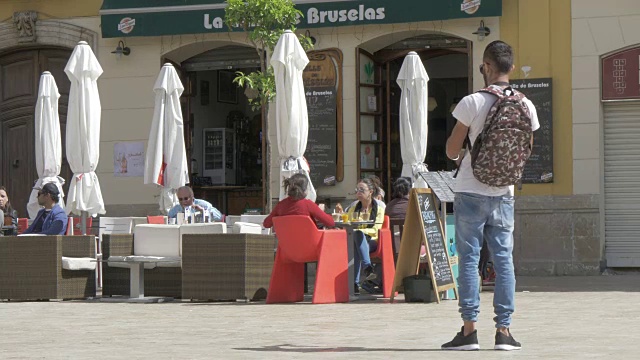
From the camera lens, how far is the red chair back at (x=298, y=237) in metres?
12.6

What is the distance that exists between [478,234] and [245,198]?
14.2 meters

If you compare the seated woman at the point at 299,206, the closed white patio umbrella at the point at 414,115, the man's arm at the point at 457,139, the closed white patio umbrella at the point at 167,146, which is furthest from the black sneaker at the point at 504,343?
the closed white patio umbrella at the point at 167,146

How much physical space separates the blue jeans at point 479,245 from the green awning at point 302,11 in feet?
38.3

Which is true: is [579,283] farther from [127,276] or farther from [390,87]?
[127,276]

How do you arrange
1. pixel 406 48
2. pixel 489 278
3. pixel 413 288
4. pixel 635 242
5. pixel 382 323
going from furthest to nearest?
pixel 406 48
pixel 635 242
pixel 489 278
pixel 413 288
pixel 382 323

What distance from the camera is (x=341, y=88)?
20.0m

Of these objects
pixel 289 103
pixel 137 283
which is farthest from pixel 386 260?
pixel 289 103

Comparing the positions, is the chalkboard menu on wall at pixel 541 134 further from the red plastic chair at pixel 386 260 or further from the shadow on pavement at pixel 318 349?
the shadow on pavement at pixel 318 349

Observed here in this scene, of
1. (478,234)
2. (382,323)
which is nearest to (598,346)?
(478,234)

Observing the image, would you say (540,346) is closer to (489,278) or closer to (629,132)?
(489,278)

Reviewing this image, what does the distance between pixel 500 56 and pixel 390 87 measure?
42.0 feet

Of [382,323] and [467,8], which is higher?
[467,8]

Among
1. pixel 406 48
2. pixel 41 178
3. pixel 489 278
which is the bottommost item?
pixel 489 278

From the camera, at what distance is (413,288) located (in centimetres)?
1262
